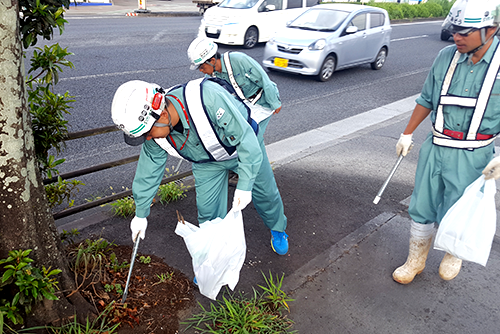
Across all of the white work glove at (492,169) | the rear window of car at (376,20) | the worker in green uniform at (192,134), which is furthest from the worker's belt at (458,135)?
the rear window of car at (376,20)

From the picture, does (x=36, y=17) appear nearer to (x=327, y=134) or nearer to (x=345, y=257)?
(x=345, y=257)

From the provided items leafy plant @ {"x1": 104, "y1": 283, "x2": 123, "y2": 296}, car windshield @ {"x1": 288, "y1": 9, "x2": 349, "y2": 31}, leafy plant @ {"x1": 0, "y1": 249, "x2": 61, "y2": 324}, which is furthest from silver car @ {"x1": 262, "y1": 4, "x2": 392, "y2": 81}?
leafy plant @ {"x1": 0, "y1": 249, "x2": 61, "y2": 324}

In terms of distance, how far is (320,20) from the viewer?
10.0 metres

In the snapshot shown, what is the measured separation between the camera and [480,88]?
2533 mm

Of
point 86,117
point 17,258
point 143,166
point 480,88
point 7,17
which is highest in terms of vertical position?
point 7,17

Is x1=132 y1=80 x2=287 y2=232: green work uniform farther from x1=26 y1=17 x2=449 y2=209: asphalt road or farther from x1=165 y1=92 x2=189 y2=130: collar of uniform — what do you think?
x1=26 y1=17 x2=449 y2=209: asphalt road

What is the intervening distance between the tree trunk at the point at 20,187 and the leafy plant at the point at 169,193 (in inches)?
62.8

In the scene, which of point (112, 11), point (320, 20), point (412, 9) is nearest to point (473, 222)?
point (320, 20)

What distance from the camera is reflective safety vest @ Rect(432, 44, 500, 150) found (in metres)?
2.51

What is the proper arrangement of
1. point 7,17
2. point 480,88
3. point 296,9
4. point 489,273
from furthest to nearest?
1. point 296,9
2. point 489,273
3. point 480,88
4. point 7,17

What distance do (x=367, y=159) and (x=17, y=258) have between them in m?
4.36

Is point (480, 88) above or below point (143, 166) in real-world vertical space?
above

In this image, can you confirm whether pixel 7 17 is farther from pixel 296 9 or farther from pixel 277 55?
pixel 296 9

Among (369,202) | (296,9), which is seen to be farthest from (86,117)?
(296,9)
